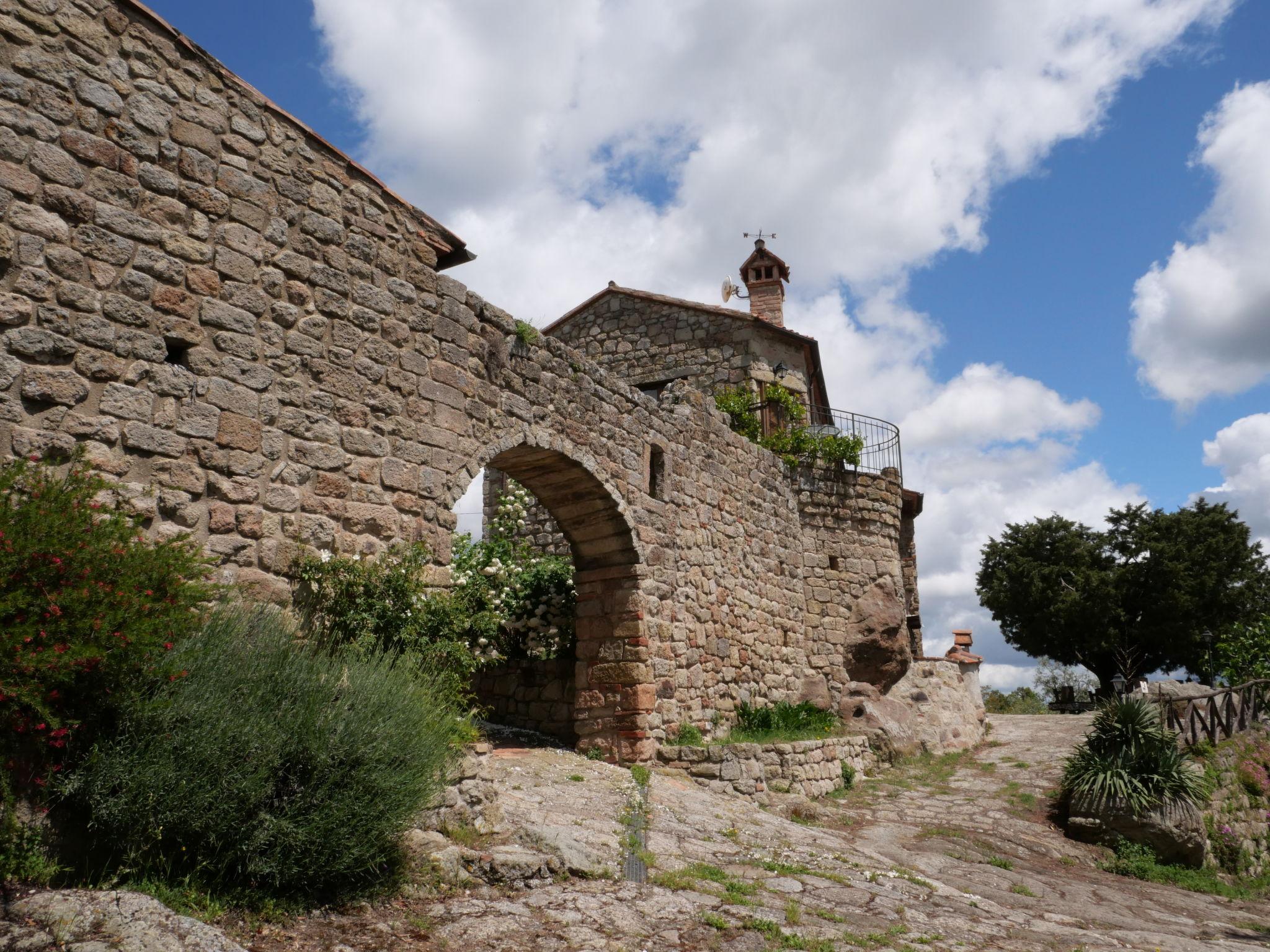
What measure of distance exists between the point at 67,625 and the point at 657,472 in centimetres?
760

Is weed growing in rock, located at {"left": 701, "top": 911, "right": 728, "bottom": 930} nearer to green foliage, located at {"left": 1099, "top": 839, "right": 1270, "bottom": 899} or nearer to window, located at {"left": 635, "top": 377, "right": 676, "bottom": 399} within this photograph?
green foliage, located at {"left": 1099, "top": 839, "right": 1270, "bottom": 899}

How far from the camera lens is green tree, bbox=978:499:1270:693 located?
2775 centimetres

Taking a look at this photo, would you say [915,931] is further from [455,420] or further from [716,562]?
[716,562]

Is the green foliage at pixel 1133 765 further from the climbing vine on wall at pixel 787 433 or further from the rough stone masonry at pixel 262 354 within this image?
the climbing vine on wall at pixel 787 433

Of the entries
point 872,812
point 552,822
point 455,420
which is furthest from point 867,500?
point 552,822

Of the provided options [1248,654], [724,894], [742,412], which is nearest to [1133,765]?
[724,894]

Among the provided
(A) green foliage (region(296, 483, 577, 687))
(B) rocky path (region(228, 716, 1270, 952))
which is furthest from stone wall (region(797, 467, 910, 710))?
(A) green foliage (region(296, 483, 577, 687))

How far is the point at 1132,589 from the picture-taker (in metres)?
29.1

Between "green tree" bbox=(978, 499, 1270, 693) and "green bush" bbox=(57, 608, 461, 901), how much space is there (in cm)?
2702

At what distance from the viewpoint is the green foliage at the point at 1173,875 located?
8715 mm

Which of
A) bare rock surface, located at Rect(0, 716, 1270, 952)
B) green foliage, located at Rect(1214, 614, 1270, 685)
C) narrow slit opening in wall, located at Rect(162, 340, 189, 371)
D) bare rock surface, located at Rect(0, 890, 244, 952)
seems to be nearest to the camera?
bare rock surface, located at Rect(0, 890, 244, 952)

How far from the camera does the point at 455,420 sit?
7.49m

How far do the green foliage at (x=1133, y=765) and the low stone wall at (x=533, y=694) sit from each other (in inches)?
232

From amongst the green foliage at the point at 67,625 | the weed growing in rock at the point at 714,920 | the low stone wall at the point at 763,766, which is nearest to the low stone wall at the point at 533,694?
the low stone wall at the point at 763,766
